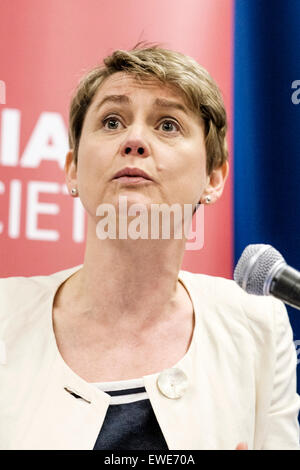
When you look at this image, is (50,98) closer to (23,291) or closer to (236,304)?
(23,291)

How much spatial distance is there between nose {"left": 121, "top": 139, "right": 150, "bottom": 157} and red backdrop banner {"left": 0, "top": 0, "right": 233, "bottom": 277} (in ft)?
1.32

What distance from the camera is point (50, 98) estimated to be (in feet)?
5.93

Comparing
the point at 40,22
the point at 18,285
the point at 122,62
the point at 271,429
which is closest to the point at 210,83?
the point at 122,62

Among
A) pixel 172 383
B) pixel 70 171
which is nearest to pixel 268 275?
pixel 172 383

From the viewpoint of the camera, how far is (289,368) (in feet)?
5.12

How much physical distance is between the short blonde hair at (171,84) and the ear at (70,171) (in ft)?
0.08

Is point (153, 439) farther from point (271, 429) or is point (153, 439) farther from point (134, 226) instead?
point (134, 226)

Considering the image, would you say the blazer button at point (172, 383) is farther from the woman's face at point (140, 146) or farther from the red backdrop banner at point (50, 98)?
the red backdrop banner at point (50, 98)

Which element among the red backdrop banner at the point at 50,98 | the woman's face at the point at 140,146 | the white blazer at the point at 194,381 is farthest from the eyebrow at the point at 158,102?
the white blazer at the point at 194,381

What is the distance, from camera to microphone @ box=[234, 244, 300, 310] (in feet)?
3.06

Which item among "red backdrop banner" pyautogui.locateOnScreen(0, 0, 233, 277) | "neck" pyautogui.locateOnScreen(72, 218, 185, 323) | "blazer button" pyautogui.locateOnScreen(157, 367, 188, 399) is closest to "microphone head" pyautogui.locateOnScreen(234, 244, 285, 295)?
"blazer button" pyautogui.locateOnScreen(157, 367, 188, 399)

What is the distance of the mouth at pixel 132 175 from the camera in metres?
1.43

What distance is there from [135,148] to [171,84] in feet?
0.74

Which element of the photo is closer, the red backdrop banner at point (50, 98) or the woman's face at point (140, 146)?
the woman's face at point (140, 146)
